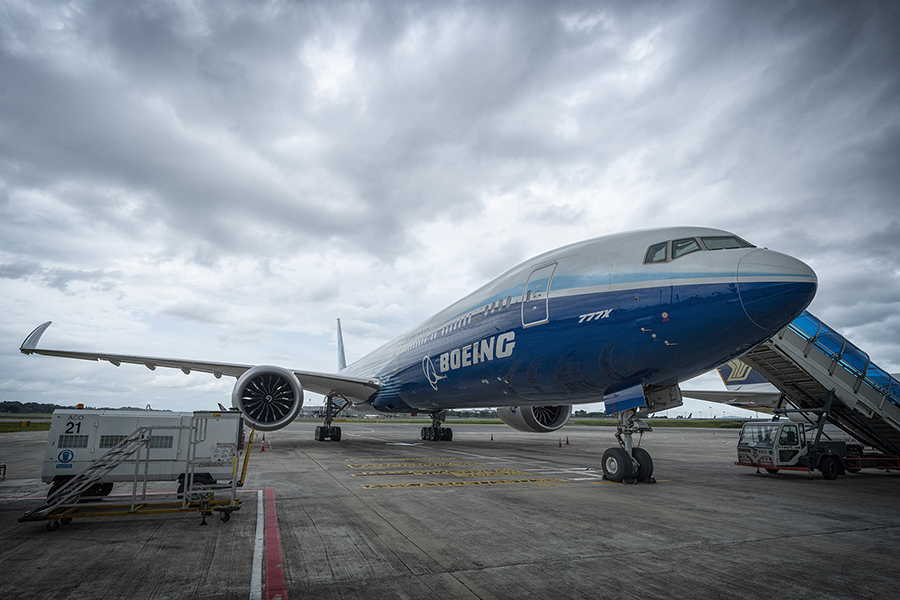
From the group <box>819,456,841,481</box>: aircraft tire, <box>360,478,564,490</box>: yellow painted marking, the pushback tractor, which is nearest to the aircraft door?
<box>360,478,564,490</box>: yellow painted marking

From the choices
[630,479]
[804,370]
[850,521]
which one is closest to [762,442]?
[804,370]

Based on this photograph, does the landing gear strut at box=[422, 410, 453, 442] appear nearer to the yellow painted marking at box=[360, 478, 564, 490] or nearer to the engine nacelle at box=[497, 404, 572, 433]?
the engine nacelle at box=[497, 404, 572, 433]

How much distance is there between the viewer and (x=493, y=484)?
385 inches

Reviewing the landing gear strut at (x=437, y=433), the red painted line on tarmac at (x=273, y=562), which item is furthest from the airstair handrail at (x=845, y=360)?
→ the landing gear strut at (x=437, y=433)

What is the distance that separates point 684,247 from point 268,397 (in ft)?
38.5

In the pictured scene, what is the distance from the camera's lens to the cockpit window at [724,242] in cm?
772

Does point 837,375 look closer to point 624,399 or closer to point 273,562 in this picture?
point 624,399

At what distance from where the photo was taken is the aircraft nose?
667cm

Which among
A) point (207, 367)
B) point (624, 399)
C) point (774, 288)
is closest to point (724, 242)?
point (774, 288)

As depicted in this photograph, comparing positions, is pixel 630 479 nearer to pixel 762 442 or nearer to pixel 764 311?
pixel 764 311

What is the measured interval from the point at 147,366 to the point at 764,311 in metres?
20.1

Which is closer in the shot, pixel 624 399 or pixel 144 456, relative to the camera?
pixel 144 456

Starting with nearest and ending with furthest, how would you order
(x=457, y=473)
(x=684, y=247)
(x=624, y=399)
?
(x=684, y=247) → (x=624, y=399) → (x=457, y=473)

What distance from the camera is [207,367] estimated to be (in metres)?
17.5
